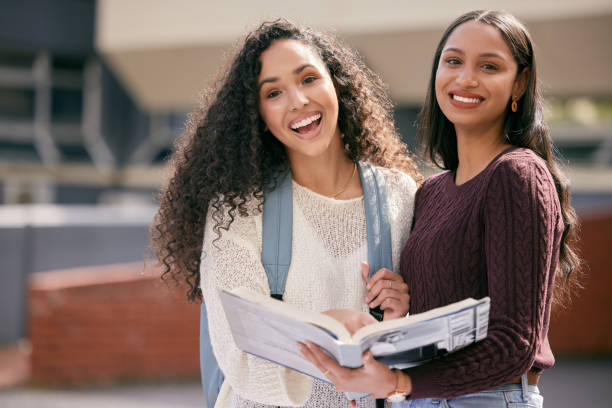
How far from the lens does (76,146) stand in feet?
55.7

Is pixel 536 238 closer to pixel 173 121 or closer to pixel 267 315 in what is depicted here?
pixel 267 315

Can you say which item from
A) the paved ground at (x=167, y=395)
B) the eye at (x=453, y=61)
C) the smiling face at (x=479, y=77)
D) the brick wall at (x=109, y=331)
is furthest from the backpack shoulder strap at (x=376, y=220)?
the brick wall at (x=109, y=331)

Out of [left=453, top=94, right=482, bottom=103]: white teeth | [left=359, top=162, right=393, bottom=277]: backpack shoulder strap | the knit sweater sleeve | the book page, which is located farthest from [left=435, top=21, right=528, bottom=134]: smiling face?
A: the book page

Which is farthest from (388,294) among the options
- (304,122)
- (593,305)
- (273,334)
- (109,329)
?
(593,305)

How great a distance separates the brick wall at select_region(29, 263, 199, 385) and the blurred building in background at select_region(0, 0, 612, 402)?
945 mm

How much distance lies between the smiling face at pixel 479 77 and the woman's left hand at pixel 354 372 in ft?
2.90

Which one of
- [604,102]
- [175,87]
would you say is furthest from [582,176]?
[175,87]

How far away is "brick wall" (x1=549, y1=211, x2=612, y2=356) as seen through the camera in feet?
21.2

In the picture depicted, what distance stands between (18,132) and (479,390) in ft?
54.8

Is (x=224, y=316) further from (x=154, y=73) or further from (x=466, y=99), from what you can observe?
(x=154, y=73)

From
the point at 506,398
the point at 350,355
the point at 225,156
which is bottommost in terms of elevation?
the point at 506,398

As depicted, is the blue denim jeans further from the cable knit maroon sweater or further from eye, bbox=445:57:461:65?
eye, bbox=445:57:461:65

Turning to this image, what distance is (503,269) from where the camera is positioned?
1.74 metres

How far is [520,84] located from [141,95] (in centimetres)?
1390
